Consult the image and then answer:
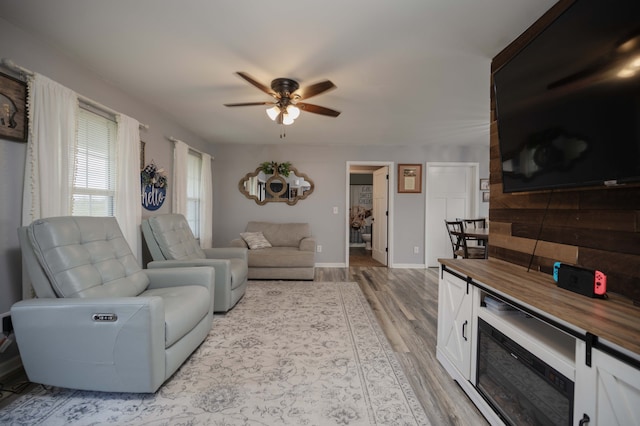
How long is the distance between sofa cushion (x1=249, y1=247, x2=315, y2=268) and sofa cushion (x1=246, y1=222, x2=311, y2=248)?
1.92 ft

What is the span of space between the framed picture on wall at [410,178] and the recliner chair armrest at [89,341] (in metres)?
4.48

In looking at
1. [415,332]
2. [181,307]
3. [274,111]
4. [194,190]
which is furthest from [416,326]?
[194,190]

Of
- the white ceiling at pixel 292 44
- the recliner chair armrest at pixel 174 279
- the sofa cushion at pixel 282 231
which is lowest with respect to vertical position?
the recliner chair armrest at pixel 174 279

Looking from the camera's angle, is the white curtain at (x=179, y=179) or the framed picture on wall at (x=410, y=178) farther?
the framed picture on wall at (x=410, y=178)

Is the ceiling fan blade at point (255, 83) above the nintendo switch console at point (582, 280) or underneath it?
above

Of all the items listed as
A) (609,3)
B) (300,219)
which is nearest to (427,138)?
(300,219)

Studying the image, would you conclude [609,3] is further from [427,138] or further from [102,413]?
[427,138]

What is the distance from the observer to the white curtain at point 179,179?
361 centimetres

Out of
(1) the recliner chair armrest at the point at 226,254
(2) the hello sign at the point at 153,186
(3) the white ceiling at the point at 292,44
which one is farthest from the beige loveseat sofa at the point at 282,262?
(3) the white ceiling at the point at 292,44

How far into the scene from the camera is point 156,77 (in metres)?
2.46

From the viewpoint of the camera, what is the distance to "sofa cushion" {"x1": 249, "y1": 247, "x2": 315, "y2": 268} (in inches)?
160

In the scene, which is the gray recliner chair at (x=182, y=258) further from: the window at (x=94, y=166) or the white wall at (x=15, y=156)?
the white wall at (x=15, y=156)

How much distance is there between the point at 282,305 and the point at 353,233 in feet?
16.3

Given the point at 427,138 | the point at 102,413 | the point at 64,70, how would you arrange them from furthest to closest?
the point at 427,138 < the point at 64,70 < the point at 102,413
